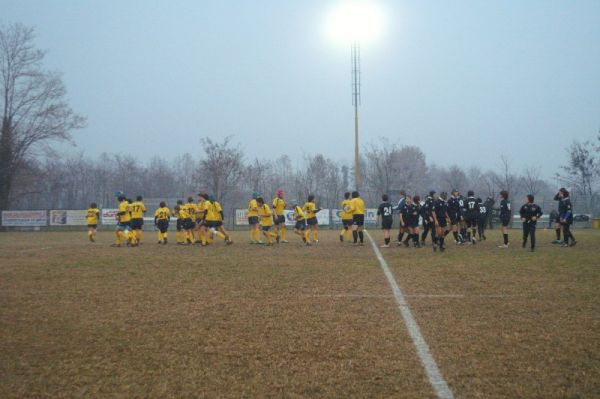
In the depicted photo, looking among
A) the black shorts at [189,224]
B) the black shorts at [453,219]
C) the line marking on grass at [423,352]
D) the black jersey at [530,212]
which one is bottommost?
the line marking on grass at [423,352]

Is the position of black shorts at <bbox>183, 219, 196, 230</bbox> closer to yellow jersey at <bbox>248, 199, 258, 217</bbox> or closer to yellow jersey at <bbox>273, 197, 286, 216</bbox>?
yellow jersey at <bbox>248, 199, 258, 217</bbox>

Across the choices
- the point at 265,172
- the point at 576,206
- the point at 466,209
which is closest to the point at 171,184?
the point at 265,172

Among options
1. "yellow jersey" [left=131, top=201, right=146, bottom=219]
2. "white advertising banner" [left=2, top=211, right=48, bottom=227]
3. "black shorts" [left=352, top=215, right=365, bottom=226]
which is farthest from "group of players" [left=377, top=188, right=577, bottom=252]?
"white advertising banner" [left=2, top=211, right=48, bottom=227]

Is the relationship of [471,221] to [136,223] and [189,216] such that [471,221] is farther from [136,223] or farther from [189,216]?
[136,223]

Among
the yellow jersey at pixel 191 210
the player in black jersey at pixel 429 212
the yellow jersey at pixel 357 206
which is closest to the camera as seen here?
the player in black jersey at pixel 429 212

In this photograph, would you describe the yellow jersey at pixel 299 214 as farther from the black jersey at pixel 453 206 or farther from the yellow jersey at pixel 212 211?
the black jersey at pixel 453 206

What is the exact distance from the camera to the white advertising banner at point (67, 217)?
36469 mm

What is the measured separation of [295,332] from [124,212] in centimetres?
1436

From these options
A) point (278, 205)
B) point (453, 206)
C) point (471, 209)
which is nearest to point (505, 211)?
point (453, 206)

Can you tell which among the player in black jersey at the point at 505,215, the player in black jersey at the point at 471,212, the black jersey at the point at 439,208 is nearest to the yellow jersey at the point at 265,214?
the black jersey at the point at 439,208

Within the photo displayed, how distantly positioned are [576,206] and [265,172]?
3177 cm

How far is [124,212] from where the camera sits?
18.4 meters

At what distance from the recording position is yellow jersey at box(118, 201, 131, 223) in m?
18.3

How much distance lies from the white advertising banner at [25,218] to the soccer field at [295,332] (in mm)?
28609
